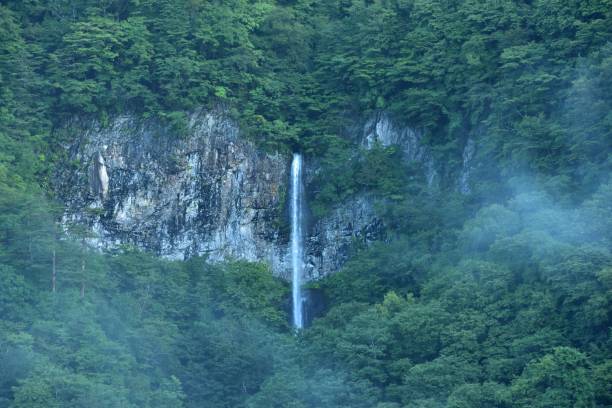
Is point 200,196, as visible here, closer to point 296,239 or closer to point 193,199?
point 193,199

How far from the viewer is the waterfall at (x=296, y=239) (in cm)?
4634

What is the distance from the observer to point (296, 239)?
4744 centimetres

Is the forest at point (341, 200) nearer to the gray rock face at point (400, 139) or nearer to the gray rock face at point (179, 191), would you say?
the gray rock face at point (400, 139)

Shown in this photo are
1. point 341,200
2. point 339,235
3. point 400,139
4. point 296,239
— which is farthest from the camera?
point 296,239

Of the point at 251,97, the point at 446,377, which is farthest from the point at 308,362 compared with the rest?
the point at 251,97

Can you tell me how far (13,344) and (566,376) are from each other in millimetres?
15183

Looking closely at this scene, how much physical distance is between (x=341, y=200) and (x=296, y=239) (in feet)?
Answer: 6.77

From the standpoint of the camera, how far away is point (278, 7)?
50.7 metres

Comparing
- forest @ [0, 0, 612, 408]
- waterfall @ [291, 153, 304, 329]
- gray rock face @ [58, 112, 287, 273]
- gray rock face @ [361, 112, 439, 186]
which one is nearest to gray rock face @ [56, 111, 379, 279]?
gray rock face @ [58, 112, 287, 273]

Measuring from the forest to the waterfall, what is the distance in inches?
16.5

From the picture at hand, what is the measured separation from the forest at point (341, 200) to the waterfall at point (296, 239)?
1.38 ft

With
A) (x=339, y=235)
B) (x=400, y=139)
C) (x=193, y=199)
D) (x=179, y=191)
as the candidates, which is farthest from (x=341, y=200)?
(x=179, y=191)

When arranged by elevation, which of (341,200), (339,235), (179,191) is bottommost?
(339,235)

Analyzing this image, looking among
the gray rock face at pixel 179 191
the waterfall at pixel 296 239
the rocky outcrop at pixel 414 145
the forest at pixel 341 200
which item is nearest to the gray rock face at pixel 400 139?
the rocky outcrop at pixel 414 145
